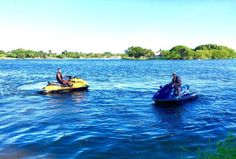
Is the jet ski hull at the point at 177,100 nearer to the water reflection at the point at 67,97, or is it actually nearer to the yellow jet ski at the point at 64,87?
the water reflection at the point at 67,97

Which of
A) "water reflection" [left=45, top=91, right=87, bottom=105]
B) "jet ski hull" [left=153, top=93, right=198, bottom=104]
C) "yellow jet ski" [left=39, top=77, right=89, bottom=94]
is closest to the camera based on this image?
"jet ski hull" [left=153, top=93, right=198, bottom=104]

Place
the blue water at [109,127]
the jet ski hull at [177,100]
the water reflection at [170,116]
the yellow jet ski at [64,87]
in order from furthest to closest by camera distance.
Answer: the yellow jet ski at [64,87], the jet ski hull at [177,100], the water reflection at [170,116], the blue water at [109,127]

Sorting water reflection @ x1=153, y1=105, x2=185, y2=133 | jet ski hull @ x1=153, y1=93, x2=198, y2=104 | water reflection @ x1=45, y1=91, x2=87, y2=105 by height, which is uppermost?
jet ski hull @ x1=153, y1=93, x2=198, y2=104

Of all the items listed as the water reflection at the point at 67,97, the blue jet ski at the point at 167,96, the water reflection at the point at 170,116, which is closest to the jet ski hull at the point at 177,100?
the blue jet ski at the point at 167,96

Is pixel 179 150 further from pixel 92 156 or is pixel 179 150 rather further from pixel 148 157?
pixel 92 156

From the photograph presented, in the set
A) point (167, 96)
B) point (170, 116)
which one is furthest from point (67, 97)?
point (170, 116)

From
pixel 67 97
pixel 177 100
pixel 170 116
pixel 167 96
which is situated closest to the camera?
pixel 170 116

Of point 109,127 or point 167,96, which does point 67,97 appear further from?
point 109,127

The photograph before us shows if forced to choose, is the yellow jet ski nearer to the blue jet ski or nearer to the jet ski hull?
the blue jet ski

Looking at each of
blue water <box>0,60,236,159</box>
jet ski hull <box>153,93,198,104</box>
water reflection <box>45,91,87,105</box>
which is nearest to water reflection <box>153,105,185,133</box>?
blue water <box>0,60,236,159</box>

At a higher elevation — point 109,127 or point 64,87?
point 64,87

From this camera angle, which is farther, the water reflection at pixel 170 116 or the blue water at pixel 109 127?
the water reflection at pixel 170 116

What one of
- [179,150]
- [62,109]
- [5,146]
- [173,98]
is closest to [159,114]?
[173,98]

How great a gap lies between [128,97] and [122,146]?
1641 centimetres
